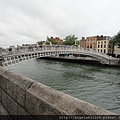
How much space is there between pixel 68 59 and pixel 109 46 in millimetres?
20179

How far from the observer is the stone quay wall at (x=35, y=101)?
48.7 inches

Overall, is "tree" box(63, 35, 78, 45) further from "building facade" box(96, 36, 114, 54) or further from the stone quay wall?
the stone quay wall

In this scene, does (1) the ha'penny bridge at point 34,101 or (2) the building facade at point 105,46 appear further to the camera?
(2) the building facade at point 105,46

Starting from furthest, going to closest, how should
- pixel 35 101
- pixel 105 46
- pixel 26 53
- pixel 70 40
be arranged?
pixel 70 40 → pixel 105 46 → pixel 26 53 → pixel 35 101

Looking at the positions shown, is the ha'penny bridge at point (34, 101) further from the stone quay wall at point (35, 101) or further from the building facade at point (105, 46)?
the building facade at point (105, 46)

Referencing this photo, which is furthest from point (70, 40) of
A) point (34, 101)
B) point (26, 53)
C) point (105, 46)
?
point (34, 101)

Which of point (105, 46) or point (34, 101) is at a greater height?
point (105, 46)

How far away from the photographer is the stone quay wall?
1.24 meters

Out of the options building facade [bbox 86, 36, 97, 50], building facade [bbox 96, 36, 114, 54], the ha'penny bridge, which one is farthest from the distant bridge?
building facade [bbox 86, 36, 97, 50]

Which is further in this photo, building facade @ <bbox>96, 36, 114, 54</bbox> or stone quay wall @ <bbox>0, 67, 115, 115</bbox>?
building facade @ <bbox>96, 36, 114, 54</bbox>

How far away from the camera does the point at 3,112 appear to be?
2562 mm

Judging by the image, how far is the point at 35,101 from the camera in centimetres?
164

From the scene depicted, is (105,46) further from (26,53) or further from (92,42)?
(26,53)

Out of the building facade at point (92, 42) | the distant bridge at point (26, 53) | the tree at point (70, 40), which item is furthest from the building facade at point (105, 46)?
the distant bridge at point (26, 53)
